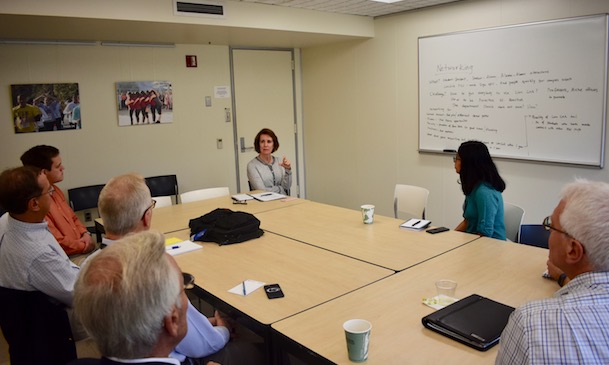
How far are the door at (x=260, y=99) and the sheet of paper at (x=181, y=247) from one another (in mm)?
3350

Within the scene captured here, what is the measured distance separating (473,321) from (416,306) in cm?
28

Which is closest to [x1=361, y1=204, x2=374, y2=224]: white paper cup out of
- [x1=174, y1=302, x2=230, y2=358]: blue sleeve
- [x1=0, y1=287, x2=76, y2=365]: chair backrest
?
[x1=174, y1=302, x2=230, y2=358]: blue sleeve

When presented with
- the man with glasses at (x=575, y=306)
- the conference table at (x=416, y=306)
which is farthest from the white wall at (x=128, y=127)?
the man with glasses at (x=575, y=306)

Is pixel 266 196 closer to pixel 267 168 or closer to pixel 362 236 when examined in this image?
pixel 267 168

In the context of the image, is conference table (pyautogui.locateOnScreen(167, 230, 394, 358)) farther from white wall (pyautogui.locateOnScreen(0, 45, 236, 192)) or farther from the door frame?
the door frame

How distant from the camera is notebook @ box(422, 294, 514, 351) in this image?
5.57 ft

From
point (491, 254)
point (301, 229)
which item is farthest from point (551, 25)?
point (301, 229)

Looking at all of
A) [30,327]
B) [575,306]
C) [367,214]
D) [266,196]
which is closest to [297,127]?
[266,196]

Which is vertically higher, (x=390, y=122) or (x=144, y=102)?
(x=144, y=102)

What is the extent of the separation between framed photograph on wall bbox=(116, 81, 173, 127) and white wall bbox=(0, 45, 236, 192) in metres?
0.06

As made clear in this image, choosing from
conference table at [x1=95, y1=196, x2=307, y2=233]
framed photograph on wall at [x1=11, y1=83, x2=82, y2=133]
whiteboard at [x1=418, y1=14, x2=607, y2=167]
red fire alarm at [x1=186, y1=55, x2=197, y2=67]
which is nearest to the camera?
conference table at [x1=95, y1=196, x2=307, y2=233]

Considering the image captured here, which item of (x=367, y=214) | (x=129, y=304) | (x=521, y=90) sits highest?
(x=521, y=90)

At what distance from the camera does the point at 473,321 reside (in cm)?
181

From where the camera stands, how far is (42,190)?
238 cm
